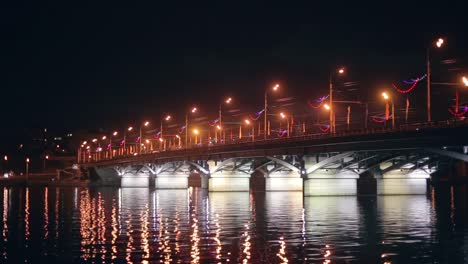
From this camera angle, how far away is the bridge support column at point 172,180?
12900 cm

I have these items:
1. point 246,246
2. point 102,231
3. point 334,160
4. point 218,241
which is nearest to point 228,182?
point 334,160

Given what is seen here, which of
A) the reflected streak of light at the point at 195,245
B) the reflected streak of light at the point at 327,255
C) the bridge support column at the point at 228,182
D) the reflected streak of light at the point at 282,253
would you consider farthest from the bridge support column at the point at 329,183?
the reflected streak of light at the point at 327,255

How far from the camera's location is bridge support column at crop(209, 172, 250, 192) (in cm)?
10262

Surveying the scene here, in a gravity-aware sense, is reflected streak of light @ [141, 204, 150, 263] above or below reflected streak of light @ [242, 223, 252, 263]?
above

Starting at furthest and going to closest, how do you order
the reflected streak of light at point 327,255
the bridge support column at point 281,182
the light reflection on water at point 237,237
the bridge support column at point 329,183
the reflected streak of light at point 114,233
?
the bridge support column at point 281,182 < the bridge support column at point 329,183 < the reflected streak of light at point 114,233 < the light reflection on water at point 237,237 < the reflected streak of light at point 327,255

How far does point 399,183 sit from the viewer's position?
84.0 metres

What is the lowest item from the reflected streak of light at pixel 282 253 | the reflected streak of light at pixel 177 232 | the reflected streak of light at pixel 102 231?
the reflected streak of light at pixel 282 253

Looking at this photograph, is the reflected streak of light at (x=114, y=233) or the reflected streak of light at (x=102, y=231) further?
the reflected streak of light at (x=102, y=231)

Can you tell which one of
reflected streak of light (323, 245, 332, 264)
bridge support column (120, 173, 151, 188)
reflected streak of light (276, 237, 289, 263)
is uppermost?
bridge support column (120, 173, 151, 188)

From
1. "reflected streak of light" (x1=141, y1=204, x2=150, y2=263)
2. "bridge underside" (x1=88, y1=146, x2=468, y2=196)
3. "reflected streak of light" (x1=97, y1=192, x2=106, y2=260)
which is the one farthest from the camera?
"bridge underside" (x1=88, y1=146, x2=468, y2=196)

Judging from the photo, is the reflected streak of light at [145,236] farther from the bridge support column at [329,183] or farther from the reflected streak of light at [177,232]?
the bridge support column at [329,183]

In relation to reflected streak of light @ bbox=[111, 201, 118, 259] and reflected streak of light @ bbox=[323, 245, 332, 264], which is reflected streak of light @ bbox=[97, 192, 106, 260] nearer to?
reflected streak of light @ bbox=[111, 201, 118, 259]

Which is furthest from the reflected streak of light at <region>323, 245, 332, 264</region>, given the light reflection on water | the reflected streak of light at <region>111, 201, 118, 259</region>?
the reflected streak of light at <region>111, 201, 118, 259</region>

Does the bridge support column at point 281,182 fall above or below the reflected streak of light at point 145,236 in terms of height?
above
